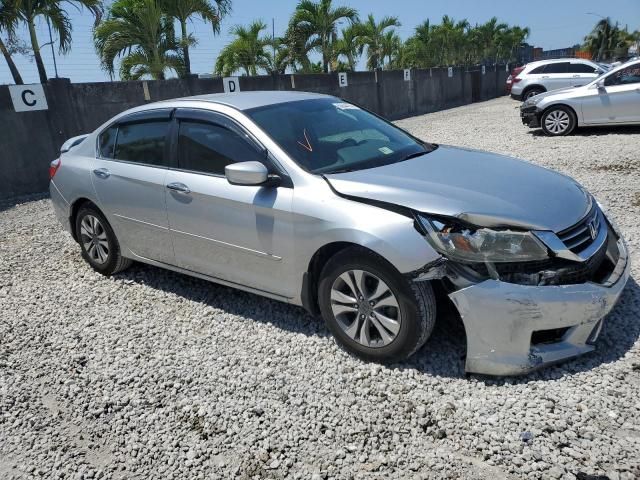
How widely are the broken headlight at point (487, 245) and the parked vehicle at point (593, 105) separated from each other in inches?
406

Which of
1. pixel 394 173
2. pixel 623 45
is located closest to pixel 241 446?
pixel 394 173

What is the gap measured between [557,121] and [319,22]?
15.1 m

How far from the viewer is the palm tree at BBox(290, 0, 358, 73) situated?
80.2ft

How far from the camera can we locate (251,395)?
10.9ft

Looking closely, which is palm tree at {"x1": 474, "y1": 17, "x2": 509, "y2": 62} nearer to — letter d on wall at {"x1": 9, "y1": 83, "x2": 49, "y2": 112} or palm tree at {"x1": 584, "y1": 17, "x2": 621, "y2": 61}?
palm tree at {"x1": 584, "y1": 17, "x2": 621, "y2": 61}

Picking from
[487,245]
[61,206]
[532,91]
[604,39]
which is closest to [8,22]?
[61,206]

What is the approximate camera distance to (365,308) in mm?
3352

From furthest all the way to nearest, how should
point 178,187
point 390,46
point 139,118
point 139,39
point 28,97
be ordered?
point 390,46 → point 139,39 → point 28,97 → point 139,118 → point 178,187

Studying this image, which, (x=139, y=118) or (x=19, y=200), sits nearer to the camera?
(x=139, y=118)

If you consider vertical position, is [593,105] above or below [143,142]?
below

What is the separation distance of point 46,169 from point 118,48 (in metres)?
7.22

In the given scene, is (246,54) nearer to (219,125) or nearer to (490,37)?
(219,125)

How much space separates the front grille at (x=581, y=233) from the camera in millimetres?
3121

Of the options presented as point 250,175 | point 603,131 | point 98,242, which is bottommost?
point 603,131
